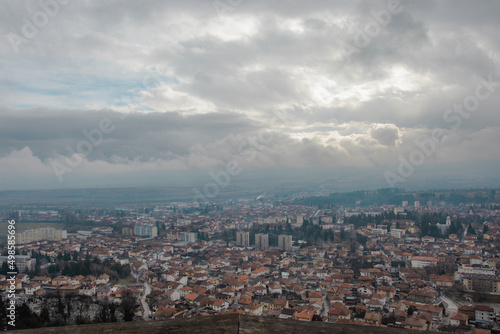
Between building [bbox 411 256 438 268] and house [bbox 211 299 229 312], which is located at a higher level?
house [bbox 211 299 229 312]

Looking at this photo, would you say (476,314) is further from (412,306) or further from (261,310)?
(261,310)

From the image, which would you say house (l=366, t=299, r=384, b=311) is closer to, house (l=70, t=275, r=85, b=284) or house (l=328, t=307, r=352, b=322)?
house (l=328, t=307, r=352, b=322)

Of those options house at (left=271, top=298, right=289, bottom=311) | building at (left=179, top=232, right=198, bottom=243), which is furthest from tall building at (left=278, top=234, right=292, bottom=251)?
house at (left=271, top=298, right=289, bottom=311)

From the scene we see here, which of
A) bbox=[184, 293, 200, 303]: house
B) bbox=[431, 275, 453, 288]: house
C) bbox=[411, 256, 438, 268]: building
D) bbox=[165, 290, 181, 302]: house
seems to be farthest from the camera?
bbox=[411, 256, 438, 268]: building

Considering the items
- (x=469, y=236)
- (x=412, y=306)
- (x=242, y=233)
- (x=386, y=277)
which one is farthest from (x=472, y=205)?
(x=412, y=306)

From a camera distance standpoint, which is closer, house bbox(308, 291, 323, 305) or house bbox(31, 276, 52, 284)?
house bbox(308, 291, 323, 305)

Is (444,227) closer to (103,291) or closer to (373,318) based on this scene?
(373,318)

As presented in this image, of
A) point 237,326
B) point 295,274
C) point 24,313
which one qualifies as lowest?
point 295,274
